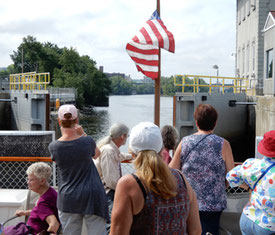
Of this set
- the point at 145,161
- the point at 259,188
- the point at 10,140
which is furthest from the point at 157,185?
the point at 10,140

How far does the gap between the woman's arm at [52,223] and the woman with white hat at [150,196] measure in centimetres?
142

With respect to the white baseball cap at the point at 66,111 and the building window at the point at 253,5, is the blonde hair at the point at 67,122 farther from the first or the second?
the building window at the point at 253,5

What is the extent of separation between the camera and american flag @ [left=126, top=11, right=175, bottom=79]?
8.10m

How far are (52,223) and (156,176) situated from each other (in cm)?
164

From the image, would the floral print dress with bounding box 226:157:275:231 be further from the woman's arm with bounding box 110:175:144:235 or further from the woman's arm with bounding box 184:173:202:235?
the woman's arm with bounding box 110:175:144:235

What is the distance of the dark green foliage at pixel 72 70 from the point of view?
75625 mm

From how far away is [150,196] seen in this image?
6.72ft

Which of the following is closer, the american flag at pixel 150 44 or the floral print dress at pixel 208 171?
the floral print dress at pixel 208 171

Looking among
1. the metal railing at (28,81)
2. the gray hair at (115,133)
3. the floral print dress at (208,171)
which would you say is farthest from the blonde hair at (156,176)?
the metal railing at (28,81)

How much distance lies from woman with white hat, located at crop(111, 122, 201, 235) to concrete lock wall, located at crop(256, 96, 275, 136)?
44.7ft

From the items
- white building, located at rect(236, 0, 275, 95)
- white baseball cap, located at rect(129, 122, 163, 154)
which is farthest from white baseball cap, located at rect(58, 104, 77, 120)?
white building, located at rect(236, 0, 275, 95)

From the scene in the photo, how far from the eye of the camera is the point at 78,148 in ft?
10.5

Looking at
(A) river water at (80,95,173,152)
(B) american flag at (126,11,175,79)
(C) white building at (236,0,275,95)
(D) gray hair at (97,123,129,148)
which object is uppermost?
(C) white building at (236,0,275,95)

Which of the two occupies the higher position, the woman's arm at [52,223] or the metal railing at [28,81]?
the metal railing at [28,81]
